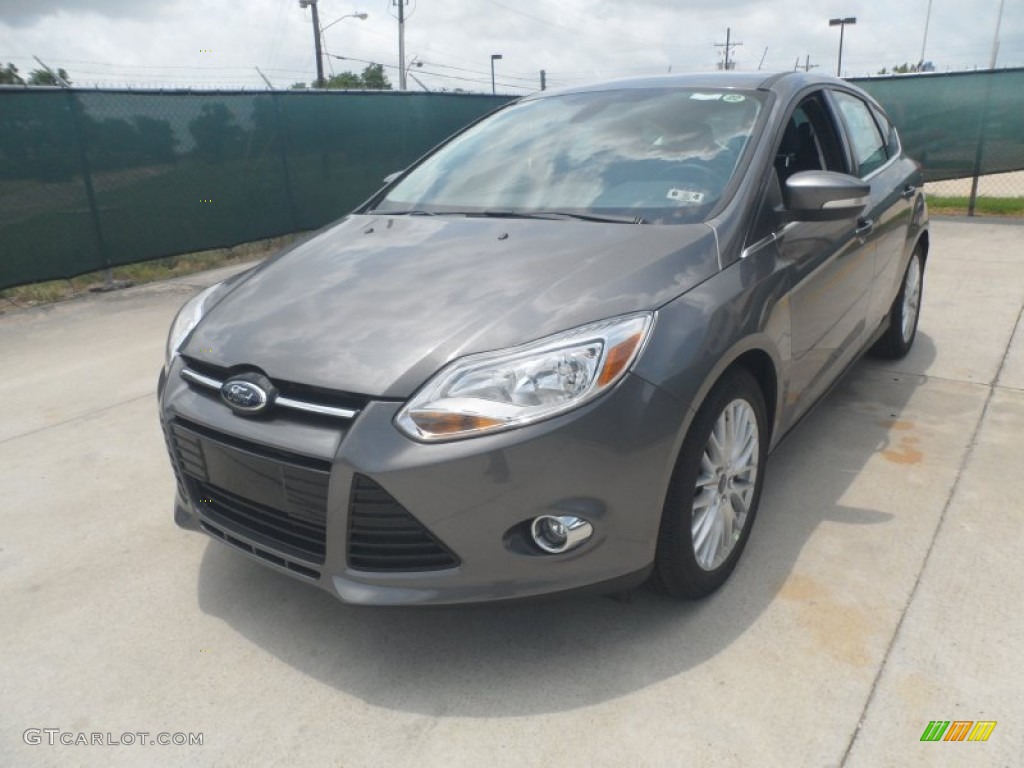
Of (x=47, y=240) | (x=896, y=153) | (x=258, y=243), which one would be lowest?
(x=258, y=243)

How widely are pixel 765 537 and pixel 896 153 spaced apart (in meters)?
2.68

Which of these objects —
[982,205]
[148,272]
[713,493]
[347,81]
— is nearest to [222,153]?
[148,272]

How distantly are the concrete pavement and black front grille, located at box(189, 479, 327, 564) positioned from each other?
0.37 meters

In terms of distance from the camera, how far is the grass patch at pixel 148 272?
702 centimetres

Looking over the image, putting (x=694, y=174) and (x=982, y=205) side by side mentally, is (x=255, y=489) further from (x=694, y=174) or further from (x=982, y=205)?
(x=982, y=205)

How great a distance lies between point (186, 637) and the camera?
2.44 metres

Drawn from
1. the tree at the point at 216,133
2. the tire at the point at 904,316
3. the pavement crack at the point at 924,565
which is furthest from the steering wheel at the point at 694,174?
the tree at the point at 216,133

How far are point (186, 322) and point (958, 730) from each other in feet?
8.28

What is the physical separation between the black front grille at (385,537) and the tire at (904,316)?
3.30 meters

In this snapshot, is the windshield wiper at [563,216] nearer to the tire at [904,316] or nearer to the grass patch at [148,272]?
the tire at [904,316]

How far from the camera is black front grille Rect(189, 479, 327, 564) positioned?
212cm

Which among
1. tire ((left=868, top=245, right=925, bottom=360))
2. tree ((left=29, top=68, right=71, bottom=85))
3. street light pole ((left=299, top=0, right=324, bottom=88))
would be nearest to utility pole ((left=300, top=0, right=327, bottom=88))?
street light pole ((left=299, top=0, right=324, bottom=88))

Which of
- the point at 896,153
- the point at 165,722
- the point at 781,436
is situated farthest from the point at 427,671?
the point at 896,153

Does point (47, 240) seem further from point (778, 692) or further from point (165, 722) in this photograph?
point (778, 692)
